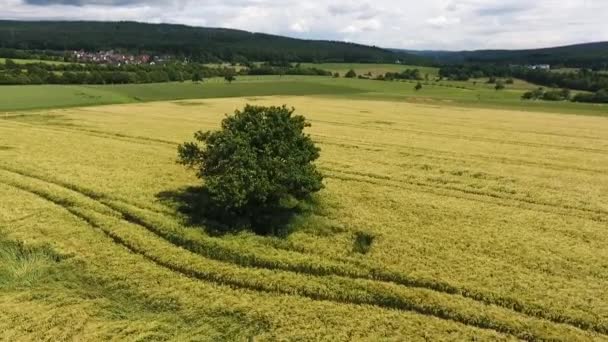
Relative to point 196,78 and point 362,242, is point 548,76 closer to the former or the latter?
point 196,78

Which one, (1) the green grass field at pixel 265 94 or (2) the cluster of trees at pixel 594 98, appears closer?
(1) the green grass field at pixel 265 94

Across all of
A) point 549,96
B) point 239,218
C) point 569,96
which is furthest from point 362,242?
point 569,96

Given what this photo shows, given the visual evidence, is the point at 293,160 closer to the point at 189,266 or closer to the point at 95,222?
the point at 189,266

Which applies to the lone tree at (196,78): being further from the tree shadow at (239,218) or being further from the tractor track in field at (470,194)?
the tree shadow at (239,218)

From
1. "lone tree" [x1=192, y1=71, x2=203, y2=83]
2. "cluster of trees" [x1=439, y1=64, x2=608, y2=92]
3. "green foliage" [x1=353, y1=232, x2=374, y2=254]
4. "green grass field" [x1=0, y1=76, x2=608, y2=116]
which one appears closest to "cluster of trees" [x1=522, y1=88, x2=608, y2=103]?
"green grass field" [x1=0, y1=76, x2=608, y2=116]

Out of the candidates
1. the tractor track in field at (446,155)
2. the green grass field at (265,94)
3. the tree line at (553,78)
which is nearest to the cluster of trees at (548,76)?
the tree line at (553,78)

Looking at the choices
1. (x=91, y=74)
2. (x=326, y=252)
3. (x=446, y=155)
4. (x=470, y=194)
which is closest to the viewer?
(x=326, y=252)
